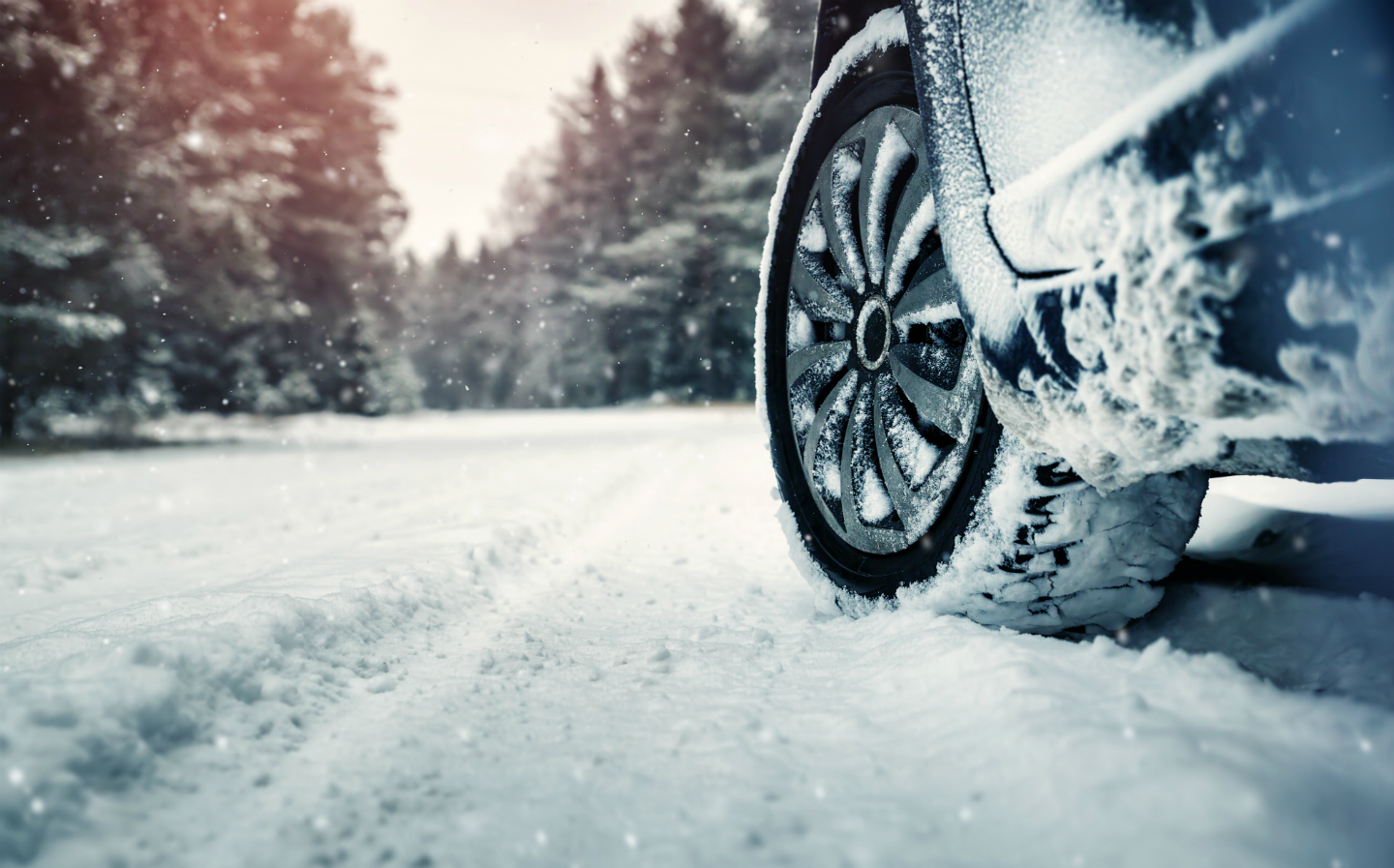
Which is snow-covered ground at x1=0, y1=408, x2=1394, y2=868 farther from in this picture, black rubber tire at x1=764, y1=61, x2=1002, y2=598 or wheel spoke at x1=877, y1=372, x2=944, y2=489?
wheel spoke at x1=877, y1=372, x2=944, y2=489

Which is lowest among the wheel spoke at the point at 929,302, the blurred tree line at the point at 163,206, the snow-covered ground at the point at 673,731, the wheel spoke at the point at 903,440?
the snow-covered ground at the point at 673,731

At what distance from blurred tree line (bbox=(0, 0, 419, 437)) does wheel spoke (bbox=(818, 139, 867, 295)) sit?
978 cm

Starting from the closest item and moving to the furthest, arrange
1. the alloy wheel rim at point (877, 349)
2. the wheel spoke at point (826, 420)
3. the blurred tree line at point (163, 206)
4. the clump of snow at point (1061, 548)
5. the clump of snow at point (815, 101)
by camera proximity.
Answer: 1. the clump of snow at point (1061, 548)
2. the alloy wheel rim at point (877, 349)
3. the clump of snow at point (815, 101)
4. the wheel spoke at point (826, 420)
5. the blurred tree line at point (163, 206)

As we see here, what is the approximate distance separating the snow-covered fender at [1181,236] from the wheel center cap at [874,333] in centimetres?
53

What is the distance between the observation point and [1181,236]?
923 mm

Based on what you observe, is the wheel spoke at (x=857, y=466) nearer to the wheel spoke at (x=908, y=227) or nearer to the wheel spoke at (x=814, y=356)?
the wheel spoke at (x=814, y=356)

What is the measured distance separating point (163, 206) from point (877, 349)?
35.1ft

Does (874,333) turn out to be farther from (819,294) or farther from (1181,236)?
(1181,236)

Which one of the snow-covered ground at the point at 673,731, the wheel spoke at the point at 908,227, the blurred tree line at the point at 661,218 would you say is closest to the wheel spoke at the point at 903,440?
the wheel spoke at the point at 908,227

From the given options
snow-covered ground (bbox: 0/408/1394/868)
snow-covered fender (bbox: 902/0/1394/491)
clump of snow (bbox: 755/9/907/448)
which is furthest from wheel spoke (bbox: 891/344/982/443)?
clump of snow (bbox: 755/9/907/448)

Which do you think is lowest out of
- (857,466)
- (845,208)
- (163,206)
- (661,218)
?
(857,466)

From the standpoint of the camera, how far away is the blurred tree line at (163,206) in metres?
7.91

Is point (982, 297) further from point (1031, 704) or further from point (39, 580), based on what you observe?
point (39, 580)

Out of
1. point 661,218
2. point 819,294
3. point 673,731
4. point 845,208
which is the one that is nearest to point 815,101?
point 845,208
